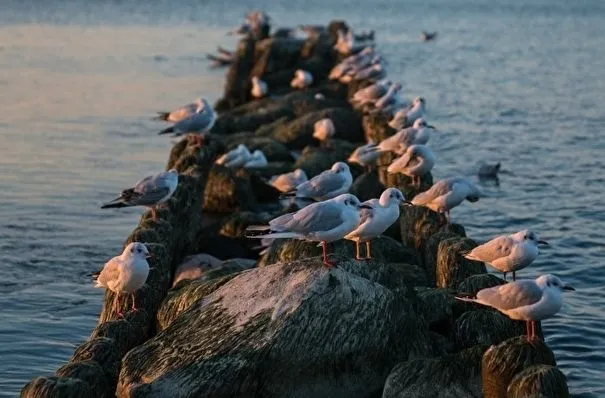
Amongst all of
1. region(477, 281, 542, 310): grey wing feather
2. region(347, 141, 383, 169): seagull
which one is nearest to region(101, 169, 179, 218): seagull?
region(347, 141, 383, 169): seagull

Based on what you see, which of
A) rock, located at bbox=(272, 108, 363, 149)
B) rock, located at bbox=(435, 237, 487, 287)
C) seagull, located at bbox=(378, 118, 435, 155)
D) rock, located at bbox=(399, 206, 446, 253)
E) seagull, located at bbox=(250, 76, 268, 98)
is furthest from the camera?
seagull, located at bbox=(250, 76, 268, 98)

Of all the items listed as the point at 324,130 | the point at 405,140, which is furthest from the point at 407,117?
the point at 405,140

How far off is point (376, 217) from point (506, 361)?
2.73 metres

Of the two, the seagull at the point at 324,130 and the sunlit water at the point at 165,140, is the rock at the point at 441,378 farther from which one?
the seagull at the point at 324,130

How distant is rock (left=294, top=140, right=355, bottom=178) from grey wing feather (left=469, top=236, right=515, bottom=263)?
7.57 m

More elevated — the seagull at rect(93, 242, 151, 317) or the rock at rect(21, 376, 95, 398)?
the seagull at rect(93, 242, 151, 317)

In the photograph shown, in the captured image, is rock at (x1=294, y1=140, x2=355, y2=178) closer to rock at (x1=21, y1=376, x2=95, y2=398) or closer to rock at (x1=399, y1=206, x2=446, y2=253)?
rock at (x1=399, y1=206, x2=446, y2=253)

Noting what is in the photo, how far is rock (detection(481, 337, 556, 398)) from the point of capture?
28.9ft

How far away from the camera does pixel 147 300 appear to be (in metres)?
11.4

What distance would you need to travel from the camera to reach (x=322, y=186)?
13984 mm

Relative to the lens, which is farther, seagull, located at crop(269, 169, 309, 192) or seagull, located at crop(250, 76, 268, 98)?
seagull, located at crop(250, 76, 268, 98)

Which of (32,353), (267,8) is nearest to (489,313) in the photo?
(32,353)

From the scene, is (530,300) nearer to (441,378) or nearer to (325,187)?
(441,378)

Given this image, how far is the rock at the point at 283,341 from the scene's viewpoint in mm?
9273
